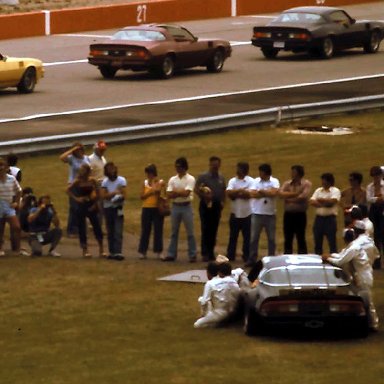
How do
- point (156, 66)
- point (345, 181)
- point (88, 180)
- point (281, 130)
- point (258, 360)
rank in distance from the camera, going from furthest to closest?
point (156, 66) < point (281, 130) < point (345, 181) < point (88, 180) < point (258, 360)

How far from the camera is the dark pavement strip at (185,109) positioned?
97.7ft

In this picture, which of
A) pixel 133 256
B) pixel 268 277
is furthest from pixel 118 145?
pixel 268 277

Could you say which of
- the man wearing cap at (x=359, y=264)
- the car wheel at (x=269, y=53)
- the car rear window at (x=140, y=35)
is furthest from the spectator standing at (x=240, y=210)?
the car wheel at (x=269, y=53)

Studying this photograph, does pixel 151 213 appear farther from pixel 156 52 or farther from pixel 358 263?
pixel 156 52

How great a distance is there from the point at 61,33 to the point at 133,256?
26901mm

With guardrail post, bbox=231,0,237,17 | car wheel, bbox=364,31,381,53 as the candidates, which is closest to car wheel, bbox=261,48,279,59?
car wheel, bbox=364,31,381,53

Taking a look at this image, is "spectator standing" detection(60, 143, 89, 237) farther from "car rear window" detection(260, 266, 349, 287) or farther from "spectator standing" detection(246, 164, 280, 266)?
"car rear window" detection(260, 266, 349, 287)

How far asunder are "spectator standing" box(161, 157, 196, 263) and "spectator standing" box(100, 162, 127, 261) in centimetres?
65

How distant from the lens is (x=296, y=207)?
20000 mm

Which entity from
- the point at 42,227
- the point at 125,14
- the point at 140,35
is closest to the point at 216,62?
the point at 140,35

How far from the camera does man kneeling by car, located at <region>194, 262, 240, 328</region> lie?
16.3m

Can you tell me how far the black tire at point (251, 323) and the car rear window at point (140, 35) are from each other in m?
22.4

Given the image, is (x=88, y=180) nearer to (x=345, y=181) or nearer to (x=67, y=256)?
(x=67, y=256)

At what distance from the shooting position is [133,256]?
20969 mm
